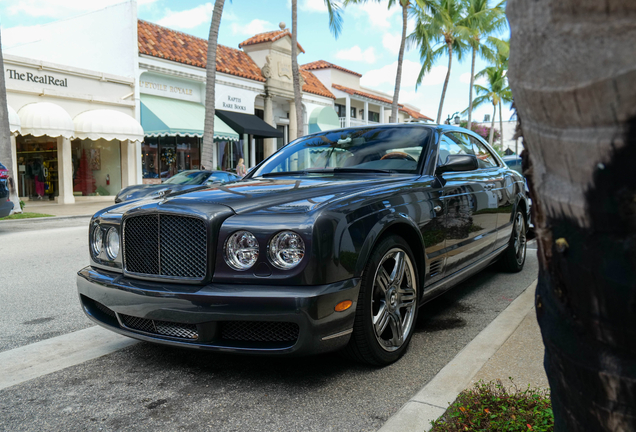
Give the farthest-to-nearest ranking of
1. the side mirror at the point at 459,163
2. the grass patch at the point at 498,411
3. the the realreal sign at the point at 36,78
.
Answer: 1. the the realreal sign at the point at 36,78
2. the side mirror at the point at 459,163
3. the grass patch at the point at 498,411

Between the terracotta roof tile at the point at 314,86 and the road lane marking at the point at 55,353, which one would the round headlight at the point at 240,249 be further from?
the terracotta roof tile at the point at 314,86

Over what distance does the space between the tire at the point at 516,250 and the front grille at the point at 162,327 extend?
4044mm

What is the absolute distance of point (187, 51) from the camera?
23.6 metres

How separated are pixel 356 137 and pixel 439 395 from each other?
8.17 feet

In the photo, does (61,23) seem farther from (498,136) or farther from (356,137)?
(498,136)

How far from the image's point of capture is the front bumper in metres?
2.63

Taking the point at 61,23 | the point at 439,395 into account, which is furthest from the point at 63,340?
the point at 61,23

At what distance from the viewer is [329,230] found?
275cm

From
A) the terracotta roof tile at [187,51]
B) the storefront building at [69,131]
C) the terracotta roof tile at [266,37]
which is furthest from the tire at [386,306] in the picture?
the terracotta roof tile at [266,37]

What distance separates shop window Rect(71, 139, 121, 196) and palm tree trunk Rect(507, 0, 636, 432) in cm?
2228

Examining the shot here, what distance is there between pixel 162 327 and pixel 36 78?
18.6m

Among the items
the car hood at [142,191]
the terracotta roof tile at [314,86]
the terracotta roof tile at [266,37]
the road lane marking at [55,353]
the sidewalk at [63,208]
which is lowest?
the road lane marking at [55,353]

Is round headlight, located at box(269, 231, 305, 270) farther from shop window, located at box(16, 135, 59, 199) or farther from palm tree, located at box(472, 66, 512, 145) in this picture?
palm tree, located at box(472, 66, 512, 145)

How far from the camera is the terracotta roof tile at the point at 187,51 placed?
22.0m
